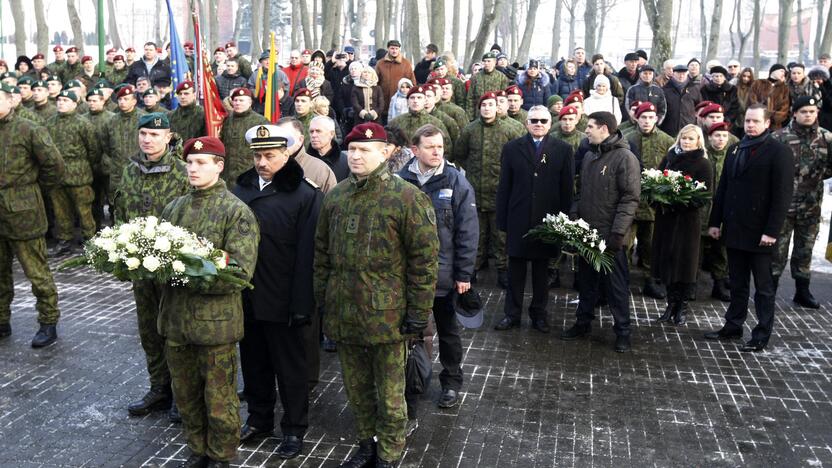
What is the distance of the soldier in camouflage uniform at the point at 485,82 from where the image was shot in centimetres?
1619

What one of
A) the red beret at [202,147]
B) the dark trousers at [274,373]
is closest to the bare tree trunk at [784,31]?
the dark trousers at [274,373]

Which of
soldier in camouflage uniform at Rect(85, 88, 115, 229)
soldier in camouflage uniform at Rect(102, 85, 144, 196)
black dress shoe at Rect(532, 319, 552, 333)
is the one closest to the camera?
black dress shoe at Rect(532, 319, 552, 333)

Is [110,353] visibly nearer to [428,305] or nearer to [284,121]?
[284,121]

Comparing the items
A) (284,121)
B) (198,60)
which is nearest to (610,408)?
(284,121)

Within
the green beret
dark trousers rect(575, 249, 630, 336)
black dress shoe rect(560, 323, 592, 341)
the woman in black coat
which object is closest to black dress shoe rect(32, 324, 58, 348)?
the green beret

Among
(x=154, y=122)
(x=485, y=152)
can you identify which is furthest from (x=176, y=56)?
(x=154, y=122)

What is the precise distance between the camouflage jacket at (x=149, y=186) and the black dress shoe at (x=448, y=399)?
8.21ft

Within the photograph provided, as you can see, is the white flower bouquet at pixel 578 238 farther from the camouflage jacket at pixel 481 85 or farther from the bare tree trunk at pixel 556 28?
the bare tree trunk at pixel 556 28

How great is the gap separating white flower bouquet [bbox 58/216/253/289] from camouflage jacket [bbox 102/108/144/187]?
7.50m

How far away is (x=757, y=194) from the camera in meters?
8.42

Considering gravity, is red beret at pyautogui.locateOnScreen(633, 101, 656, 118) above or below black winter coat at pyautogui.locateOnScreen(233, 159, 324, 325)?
above

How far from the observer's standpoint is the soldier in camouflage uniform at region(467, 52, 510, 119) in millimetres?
16188

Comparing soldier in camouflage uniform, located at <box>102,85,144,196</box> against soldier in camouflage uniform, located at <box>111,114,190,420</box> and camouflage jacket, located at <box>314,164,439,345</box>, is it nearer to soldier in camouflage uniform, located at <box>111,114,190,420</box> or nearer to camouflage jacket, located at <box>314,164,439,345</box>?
soldier in camouflage uniform, located at <box>111,114,190,420</box>

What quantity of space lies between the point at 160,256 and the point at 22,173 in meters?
4.17
